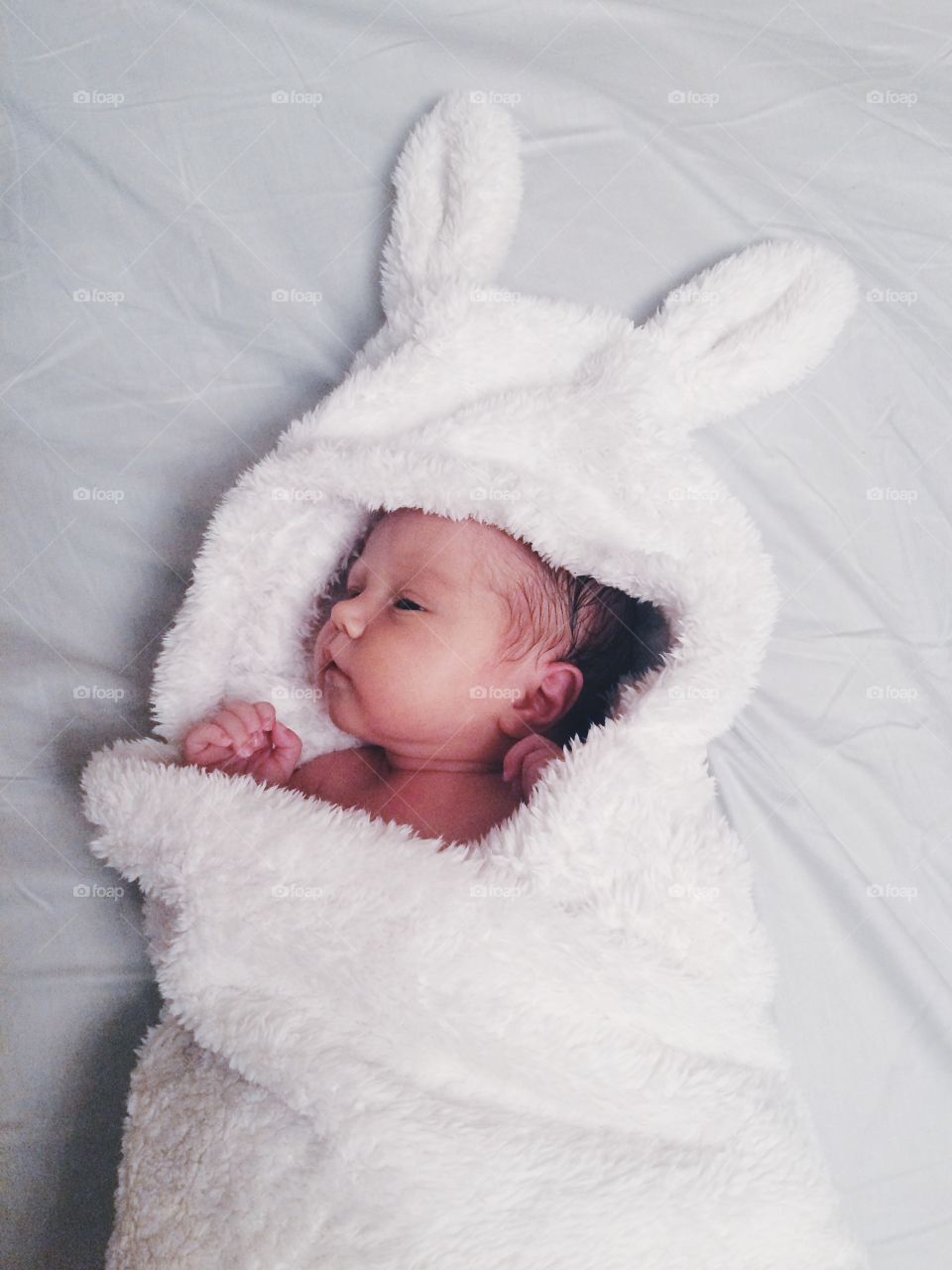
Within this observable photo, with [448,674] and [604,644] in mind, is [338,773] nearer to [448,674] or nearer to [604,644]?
[448,674]

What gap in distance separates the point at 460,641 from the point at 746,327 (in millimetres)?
483

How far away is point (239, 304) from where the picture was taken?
1274 millimetres

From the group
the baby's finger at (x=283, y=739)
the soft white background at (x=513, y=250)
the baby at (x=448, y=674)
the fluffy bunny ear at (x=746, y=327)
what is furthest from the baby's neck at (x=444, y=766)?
the fluffy bunny ear at (x=746, y=327)

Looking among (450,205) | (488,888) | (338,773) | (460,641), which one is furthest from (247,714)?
(450,205)

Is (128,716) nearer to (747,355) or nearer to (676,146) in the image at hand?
(747,355)

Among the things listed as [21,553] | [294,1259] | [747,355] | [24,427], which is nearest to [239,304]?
[24,427]

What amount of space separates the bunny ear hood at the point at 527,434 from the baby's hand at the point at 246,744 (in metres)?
0.05

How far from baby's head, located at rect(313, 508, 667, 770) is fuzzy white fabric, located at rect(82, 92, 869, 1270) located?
0.18 feet

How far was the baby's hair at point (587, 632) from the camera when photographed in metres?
1.19

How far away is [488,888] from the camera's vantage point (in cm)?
98

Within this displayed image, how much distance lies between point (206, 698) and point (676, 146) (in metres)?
0.89

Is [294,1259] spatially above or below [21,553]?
below

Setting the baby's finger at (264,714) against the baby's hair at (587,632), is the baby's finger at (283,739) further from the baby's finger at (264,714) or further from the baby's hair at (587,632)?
the baby's hair at (587,632)

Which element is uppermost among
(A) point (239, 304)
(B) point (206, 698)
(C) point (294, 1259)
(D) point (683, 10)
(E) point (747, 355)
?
(D) point (683, 10)
